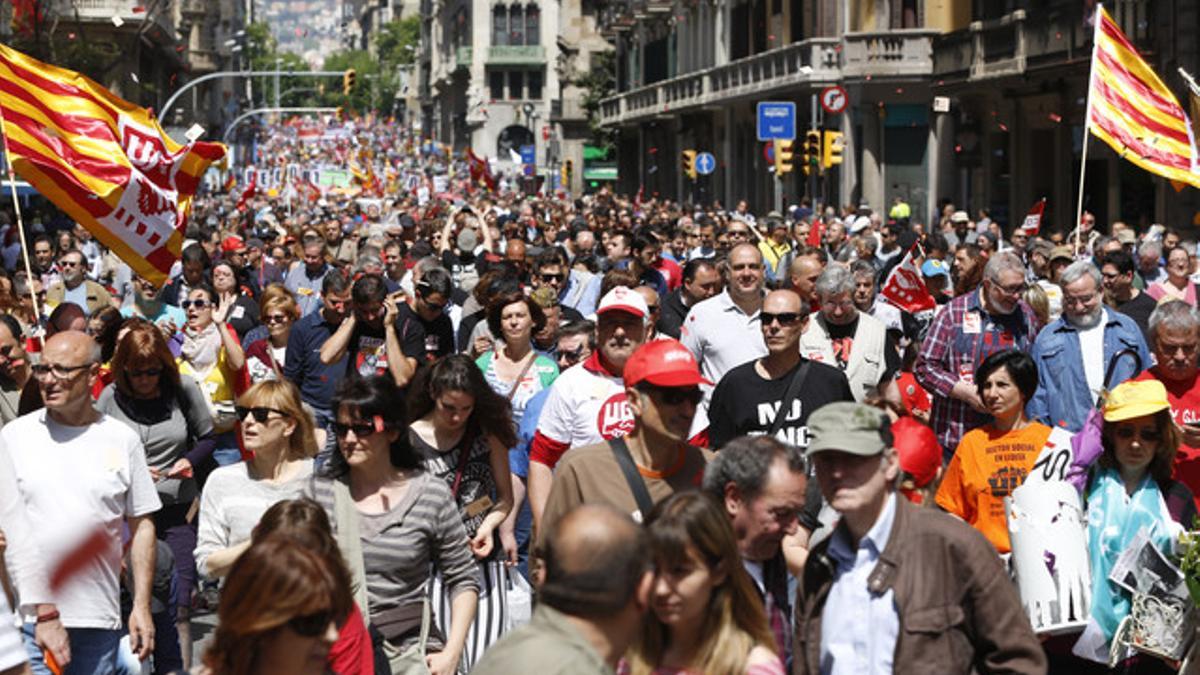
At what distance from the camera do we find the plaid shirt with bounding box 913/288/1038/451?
9.59 m

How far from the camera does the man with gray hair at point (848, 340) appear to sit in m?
9.70

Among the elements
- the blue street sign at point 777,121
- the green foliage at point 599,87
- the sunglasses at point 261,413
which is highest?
the green foliage at point 599,87

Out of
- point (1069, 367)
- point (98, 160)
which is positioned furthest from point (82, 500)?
point (98, 160)

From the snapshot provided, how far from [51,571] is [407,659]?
1284mm

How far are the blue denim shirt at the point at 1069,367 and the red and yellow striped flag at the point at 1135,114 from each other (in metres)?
4.52

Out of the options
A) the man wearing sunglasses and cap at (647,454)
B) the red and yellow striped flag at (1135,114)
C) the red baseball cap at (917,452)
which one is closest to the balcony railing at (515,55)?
the red and yellow striped flag at (1135,114)

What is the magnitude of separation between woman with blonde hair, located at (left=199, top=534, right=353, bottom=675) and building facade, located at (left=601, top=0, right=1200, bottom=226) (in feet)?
79.2

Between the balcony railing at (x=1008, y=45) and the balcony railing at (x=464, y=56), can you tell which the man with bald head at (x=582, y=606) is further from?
the balcony railing at (x=464, y=56)

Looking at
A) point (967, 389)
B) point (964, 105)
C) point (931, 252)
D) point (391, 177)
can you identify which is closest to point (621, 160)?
point (391, 177)

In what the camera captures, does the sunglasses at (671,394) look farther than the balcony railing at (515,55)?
No

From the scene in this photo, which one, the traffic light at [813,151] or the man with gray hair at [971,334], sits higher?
the traffic light at [813,151]

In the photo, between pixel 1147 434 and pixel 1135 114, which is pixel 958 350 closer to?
pixel 1147 434

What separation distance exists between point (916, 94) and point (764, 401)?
35.5m

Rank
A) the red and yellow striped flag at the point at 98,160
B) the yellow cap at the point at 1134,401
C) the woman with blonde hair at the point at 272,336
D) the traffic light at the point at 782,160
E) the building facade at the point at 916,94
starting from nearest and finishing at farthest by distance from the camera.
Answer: the yellow cap at the point at 1134,401, the red and yellow striped flag at the point at 98,160, the woman with blonde hair at the point at 272,336, the building facade at the point at 916,94, the traffic light at the point at 782,160
